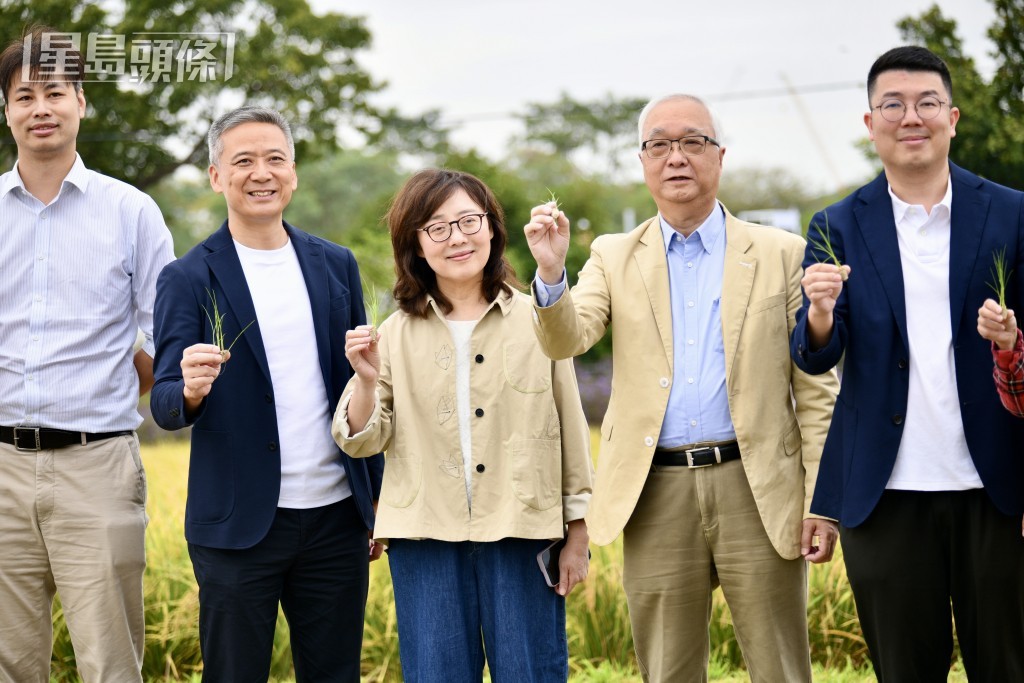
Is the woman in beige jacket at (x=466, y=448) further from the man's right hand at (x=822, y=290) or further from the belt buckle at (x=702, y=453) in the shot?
the man's right hand at (x=822, y=290)

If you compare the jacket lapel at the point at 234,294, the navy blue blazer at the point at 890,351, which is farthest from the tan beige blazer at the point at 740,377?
the jacket lapel at the point at 234,294

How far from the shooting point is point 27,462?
3.81m

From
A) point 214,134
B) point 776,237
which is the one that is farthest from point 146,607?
point 776,237

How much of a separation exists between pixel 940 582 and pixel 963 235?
1.05 meters

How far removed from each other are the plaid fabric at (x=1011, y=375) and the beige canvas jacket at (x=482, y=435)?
1260 millimetres

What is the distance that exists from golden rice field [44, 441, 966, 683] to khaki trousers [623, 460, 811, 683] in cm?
159

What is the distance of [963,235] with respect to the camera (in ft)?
11.0

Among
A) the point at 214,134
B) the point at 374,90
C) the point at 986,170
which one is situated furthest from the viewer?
the point at 374,90

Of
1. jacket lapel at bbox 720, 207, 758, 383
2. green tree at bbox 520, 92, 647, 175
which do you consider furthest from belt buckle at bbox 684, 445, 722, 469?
green tree at bbox 520, 92, 647, 175

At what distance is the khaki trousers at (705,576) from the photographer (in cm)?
357

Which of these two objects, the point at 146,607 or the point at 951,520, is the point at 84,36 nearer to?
the point at 146,607

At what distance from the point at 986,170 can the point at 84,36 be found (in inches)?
399

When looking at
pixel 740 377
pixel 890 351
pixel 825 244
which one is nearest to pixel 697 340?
pixel 740 377

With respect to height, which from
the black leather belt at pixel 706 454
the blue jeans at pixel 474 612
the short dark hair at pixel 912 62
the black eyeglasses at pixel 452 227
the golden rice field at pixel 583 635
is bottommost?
the golden rice field at pixel 583 635
